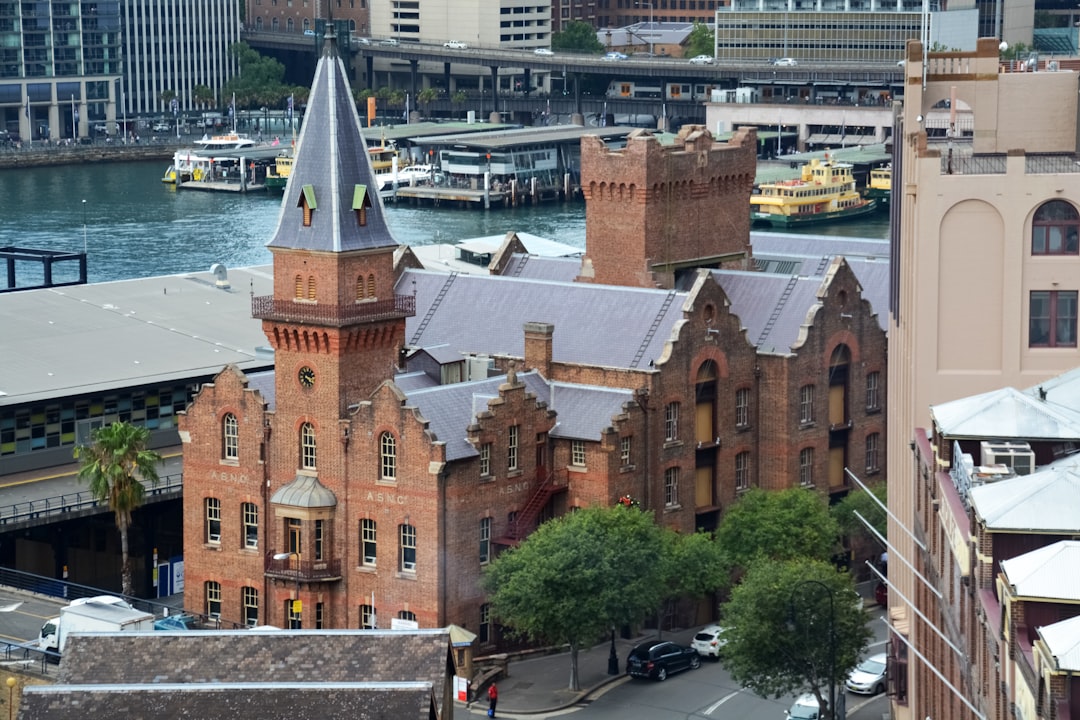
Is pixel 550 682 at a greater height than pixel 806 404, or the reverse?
pixel 806 404

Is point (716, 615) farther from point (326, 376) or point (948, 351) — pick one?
point (948, 351)

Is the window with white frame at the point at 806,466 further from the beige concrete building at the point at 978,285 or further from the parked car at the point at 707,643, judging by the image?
the beige concrete building at the point at 978,285

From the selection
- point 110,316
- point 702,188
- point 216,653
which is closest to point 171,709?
point 216,653

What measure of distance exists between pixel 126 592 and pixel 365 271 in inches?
631

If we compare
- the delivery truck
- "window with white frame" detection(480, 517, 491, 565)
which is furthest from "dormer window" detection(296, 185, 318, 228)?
the delivery truck

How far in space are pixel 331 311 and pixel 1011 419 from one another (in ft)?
130

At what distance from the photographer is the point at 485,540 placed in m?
92.1

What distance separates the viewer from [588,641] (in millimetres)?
88188

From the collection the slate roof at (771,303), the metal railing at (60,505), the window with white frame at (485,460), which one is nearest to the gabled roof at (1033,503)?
the window with white frame at (485,460)

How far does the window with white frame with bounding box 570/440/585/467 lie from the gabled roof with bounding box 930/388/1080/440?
38813 mm

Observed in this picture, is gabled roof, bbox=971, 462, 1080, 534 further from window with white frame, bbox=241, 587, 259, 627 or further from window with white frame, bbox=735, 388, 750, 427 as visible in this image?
window with white frame, bbox=735, 388, 750, 427

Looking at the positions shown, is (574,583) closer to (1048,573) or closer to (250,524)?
(250,524)

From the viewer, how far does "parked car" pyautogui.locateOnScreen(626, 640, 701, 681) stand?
292 ft

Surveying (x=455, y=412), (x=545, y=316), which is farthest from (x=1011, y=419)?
(x=545, y=316)
